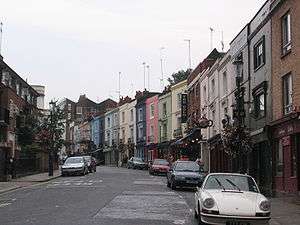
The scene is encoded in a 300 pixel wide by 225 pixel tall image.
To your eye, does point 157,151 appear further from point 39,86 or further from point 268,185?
point 268,185

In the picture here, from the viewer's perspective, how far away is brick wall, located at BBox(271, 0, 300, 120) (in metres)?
23.3

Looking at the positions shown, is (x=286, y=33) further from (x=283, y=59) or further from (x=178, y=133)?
(x=178, y=133)

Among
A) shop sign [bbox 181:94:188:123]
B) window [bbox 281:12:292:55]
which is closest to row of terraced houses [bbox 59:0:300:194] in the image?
window [bbox 281:12:292:55]

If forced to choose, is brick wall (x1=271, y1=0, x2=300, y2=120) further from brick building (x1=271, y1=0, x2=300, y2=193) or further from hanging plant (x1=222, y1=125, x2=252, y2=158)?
hanging plant (x1=222, y1=125, x2=252, y2=158)

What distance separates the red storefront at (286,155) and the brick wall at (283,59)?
0.77 metres

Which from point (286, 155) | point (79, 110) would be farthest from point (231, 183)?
point (79, 110)

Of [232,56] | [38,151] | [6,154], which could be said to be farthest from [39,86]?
[232,56]

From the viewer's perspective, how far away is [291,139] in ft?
77.9

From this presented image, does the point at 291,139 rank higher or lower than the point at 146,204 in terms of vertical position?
higher

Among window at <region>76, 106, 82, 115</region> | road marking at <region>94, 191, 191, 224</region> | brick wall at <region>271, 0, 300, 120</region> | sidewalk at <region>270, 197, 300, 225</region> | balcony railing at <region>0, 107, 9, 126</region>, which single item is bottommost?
sidewalk at <region>270, 197, 300, 225</region>

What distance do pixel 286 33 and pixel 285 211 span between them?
980cm

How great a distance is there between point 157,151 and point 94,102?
60.8m

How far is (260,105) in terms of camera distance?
2995cm

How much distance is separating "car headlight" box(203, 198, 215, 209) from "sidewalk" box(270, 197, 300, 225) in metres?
2.40
